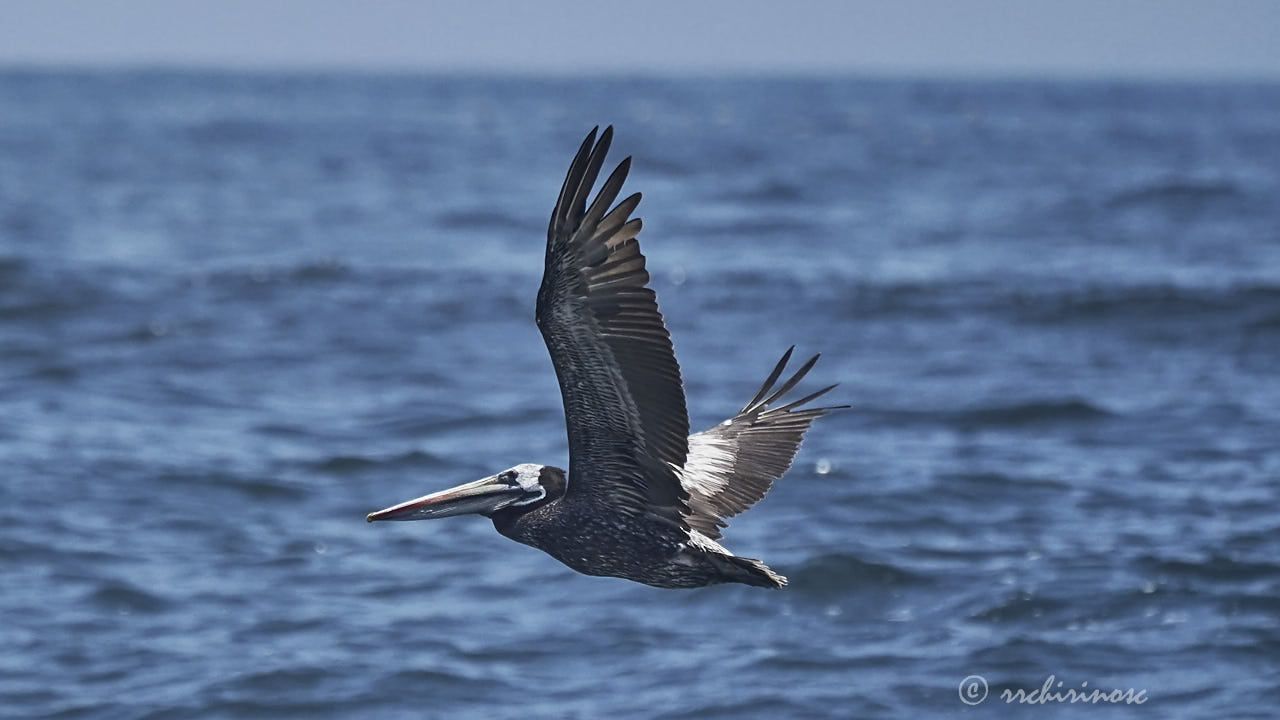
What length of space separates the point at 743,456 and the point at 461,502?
1516 millimetres

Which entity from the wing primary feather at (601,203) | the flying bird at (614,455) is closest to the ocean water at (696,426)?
the flying bird at (614,455)

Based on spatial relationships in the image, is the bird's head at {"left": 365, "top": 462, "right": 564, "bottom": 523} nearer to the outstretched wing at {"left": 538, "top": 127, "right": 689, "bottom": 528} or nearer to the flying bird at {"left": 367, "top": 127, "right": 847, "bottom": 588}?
the flying bird at {"left": 367, "top": 127, "right": 847, "bottom": 588}

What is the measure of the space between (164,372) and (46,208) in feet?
44.9

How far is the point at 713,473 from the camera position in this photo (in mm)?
7621

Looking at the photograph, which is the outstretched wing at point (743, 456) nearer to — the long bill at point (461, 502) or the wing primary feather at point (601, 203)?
the long bill at point (461, 502)

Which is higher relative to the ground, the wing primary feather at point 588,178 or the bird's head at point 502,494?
the wing primary feather at point 588,178

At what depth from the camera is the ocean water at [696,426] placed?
386 inches

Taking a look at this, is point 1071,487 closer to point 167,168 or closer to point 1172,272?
point 1172,272

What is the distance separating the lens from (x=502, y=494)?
22.7ft

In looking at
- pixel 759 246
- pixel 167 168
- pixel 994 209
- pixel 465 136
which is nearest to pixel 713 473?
pixel 759 246
